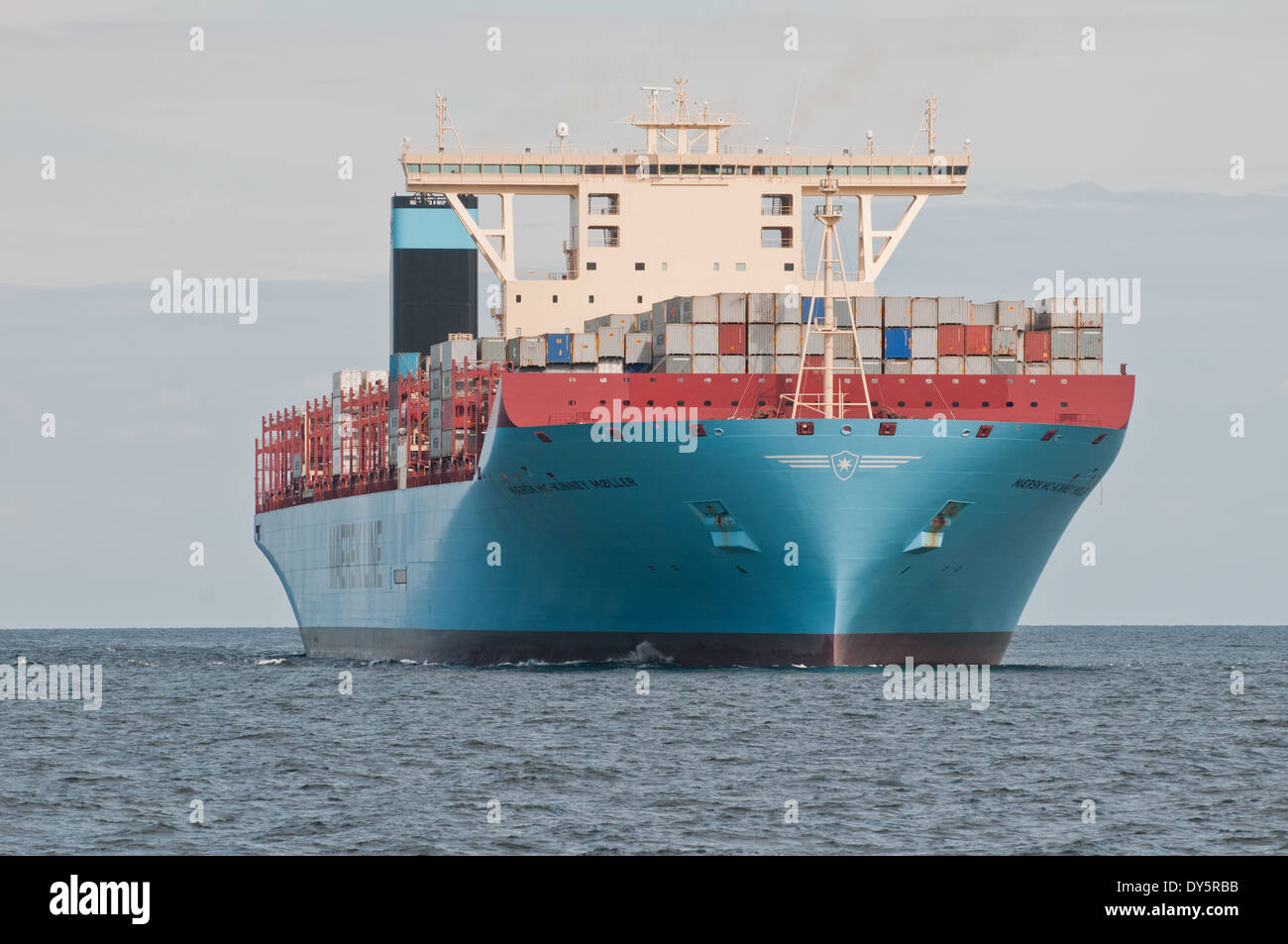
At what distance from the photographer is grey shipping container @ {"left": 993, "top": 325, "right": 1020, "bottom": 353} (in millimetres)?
50469

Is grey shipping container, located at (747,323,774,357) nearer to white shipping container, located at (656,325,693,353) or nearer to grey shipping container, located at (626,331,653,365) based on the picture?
white shipping container, located at (656,325,693,353)

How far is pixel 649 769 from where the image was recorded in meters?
31.2

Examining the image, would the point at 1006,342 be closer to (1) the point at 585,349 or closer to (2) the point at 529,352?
(1) the point at 585,349

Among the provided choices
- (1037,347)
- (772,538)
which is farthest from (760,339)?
(1037,347)

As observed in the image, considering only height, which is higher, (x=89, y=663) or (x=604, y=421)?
(x=604, y=421)

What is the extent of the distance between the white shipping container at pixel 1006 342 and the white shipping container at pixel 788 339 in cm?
553

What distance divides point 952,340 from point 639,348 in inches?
345

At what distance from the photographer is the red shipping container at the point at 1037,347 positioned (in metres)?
51.6

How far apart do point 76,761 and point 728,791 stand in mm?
12930

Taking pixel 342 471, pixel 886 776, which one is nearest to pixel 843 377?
pixel 886 776

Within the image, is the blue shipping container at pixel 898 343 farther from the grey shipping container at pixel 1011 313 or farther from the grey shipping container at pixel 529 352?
the grey shipping container at pixel 529 352

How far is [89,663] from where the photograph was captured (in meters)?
84.1
